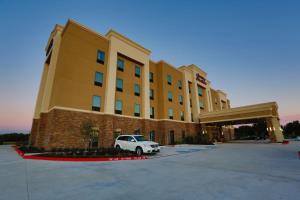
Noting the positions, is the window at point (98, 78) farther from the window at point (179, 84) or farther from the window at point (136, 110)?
the window at point (179, 84)

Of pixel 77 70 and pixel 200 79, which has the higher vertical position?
pixel 200 79

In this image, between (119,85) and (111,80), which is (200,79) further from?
(111,80)

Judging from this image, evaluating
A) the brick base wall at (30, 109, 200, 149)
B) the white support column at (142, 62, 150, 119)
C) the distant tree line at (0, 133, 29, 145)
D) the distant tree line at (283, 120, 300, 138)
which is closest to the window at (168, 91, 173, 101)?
the brick base wall at (30, 109, 200, 149)

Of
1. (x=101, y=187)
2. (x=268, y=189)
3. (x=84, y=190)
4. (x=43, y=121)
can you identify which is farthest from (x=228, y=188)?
(x=43, y=121)

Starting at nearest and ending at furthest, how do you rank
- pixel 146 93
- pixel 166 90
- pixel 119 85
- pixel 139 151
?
pixel 139 151 → pixel 119 85 → pixel 146 93 → pixel 166 90

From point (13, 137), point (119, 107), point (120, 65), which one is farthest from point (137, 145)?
point (13, 137)

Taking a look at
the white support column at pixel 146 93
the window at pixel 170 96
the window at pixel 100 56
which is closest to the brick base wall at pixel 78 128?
the white support column at pixel 146 93

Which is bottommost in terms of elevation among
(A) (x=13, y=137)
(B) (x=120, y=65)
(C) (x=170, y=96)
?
(A) (x=13, y=137)

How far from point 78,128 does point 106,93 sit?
5.71m

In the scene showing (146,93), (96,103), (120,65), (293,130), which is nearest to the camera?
(96,103)

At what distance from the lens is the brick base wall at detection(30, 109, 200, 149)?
16.0 meters

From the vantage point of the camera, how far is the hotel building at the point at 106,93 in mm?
17188

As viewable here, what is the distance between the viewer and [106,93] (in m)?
20.8

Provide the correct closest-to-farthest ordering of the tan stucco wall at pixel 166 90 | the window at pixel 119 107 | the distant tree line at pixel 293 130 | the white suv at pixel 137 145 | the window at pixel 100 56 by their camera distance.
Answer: the white suv at pixel 137 145, the window at pixel 100 56, the window at pixel 119 107, the tan stucco wall at pixel 166 90, the distant tree line at pixel 293 130
